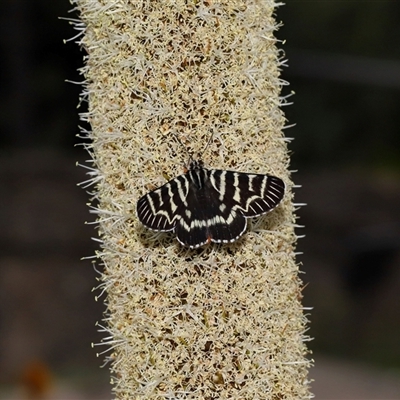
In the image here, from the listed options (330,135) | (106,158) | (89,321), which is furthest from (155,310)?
(330,135)

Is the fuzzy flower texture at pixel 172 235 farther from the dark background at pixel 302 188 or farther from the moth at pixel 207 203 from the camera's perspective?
the dark background at pixel 302 188

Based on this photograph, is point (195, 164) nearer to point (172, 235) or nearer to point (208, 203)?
point (208, 203)

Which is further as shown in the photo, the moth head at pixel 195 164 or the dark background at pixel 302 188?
the dark background at pixel 302 188

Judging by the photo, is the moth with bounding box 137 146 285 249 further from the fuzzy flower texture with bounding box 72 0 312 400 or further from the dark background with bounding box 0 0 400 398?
the dark background with bounding box 0 0 400 398

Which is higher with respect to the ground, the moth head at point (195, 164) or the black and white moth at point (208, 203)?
the moth head at point (195, 164)

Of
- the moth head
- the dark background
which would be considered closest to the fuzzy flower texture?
the moth head

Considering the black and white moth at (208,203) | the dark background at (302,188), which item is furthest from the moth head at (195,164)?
the dark background at (302,188)
